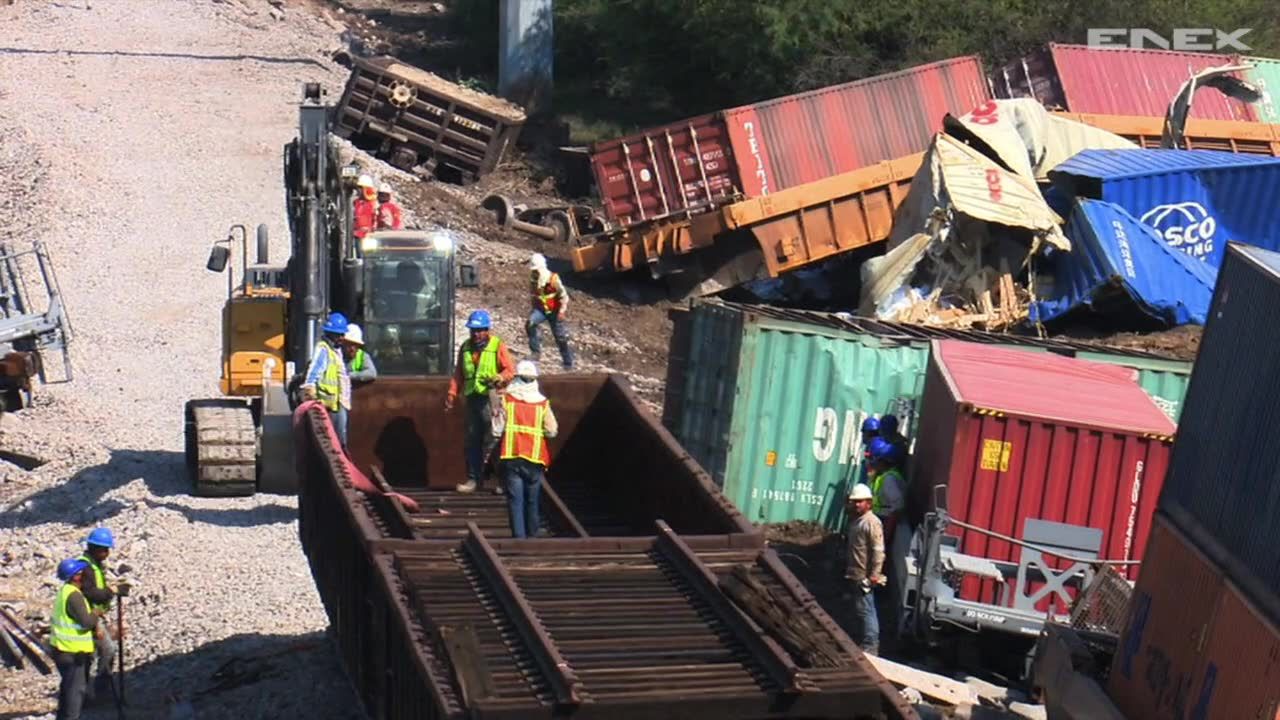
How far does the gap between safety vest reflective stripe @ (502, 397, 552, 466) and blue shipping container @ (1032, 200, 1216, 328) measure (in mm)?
13718

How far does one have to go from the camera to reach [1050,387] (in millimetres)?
16078

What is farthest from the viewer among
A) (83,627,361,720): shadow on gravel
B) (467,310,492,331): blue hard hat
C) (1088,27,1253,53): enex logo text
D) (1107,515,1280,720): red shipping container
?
(1088,27,1253,53): enex logo text

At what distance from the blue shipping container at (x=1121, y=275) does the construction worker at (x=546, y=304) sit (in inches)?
269

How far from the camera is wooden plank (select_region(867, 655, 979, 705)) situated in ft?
43.8

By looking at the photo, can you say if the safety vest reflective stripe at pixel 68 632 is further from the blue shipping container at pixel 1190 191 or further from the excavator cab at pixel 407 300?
the blue shipping container at pixel 1190 191

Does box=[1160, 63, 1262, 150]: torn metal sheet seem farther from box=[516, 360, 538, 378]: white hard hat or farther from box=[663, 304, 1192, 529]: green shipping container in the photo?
box=[516, 360, 538, 378]: white hard hat

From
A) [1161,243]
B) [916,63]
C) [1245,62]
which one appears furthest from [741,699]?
[916,63]

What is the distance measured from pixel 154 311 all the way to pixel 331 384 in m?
11.6

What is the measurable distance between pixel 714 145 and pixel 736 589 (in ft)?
59.1

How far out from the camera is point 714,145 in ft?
89.0

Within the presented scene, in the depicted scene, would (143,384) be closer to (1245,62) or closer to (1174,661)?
(1174,661)

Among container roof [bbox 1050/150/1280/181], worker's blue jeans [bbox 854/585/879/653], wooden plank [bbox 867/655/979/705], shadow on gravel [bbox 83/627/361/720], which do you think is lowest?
shadow on gravel [bbox 83/627/361/720]

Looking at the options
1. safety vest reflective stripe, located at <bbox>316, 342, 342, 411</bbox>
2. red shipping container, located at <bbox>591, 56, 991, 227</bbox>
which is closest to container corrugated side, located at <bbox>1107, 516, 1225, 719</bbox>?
safety vest reflective stripe, located at <bbox>316, 342, 342, 411</bbox>

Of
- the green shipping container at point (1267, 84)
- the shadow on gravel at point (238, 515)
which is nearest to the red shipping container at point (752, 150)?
the green shipping container at point (1267, 84)
